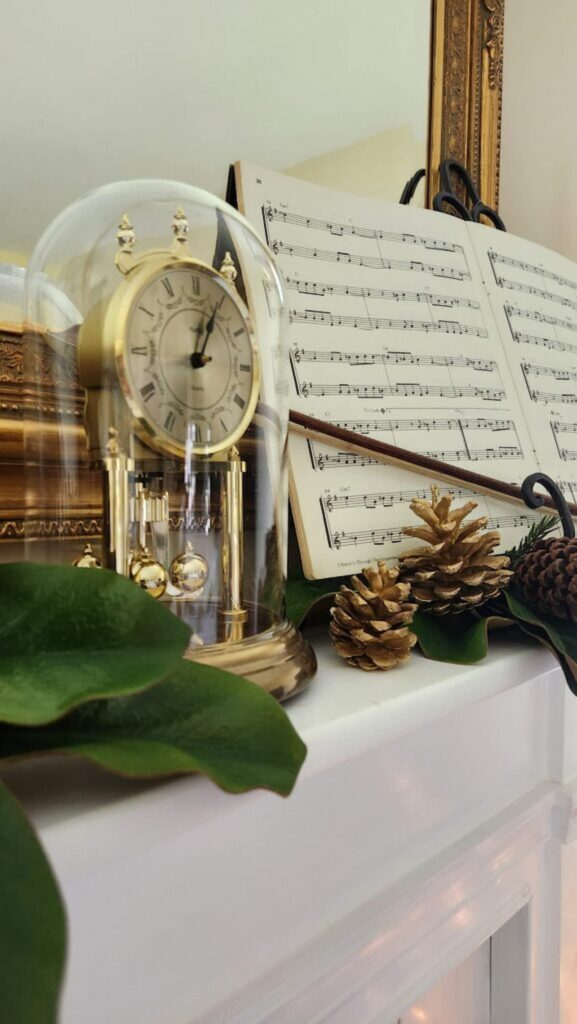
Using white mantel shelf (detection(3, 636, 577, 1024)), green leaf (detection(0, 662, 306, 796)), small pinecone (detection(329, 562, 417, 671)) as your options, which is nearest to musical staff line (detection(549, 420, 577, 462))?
white mantel shelf (detection(3, 636, 577, 1024))

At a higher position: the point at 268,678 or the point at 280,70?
the point at 280,70

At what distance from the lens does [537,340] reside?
2.68ft

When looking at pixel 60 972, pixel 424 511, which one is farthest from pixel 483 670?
pixel 60 972

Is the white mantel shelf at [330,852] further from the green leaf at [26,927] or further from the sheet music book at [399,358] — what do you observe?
the sheet music book at [399,358]

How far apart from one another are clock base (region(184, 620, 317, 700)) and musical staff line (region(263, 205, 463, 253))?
371mm

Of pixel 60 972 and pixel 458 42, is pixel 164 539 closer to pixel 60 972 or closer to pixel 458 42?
pixel 60 972

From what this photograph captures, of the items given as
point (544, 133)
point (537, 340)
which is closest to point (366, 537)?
point (537, 340)

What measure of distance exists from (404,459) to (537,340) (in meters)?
0.31

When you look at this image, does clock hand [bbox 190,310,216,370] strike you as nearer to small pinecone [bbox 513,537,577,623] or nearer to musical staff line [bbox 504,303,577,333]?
small pinecone [bbox 513,537,577,623]

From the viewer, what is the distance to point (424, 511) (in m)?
0.57

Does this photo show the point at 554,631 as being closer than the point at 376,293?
Yes

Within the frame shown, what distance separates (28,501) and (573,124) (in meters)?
1.25

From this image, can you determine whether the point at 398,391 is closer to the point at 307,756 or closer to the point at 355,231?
the point at 355,231

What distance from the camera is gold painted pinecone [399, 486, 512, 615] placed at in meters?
0.55
